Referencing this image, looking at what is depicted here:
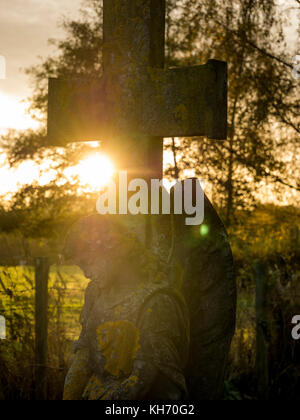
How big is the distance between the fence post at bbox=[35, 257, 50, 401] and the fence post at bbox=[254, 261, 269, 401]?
8.16 ft

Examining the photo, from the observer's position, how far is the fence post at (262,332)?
19.1 feet

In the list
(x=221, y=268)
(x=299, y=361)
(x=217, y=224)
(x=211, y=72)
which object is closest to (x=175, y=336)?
(x=221, y=268)

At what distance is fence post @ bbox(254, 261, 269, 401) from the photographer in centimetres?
582

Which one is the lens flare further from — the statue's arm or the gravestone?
the statue's arm

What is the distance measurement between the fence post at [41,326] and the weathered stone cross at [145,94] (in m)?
2.89

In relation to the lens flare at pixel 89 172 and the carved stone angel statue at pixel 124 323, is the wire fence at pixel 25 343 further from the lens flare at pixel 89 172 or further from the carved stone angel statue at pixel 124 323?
the lens flare at pixel 89 172

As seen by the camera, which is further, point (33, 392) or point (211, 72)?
point (33, 392)

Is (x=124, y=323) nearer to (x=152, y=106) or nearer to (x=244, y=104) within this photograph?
(x=152, y=106)

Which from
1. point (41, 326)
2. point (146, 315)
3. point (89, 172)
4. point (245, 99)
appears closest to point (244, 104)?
point (245, 99)

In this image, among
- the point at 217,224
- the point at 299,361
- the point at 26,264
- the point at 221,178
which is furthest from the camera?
the point at 221,178

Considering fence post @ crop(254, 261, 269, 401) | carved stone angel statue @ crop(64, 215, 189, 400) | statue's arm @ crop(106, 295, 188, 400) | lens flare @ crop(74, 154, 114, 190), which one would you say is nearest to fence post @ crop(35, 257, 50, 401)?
fence post @ crop(254, 261, 269, 401)

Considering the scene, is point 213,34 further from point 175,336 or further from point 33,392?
point 175,336

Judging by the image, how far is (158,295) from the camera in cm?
197
